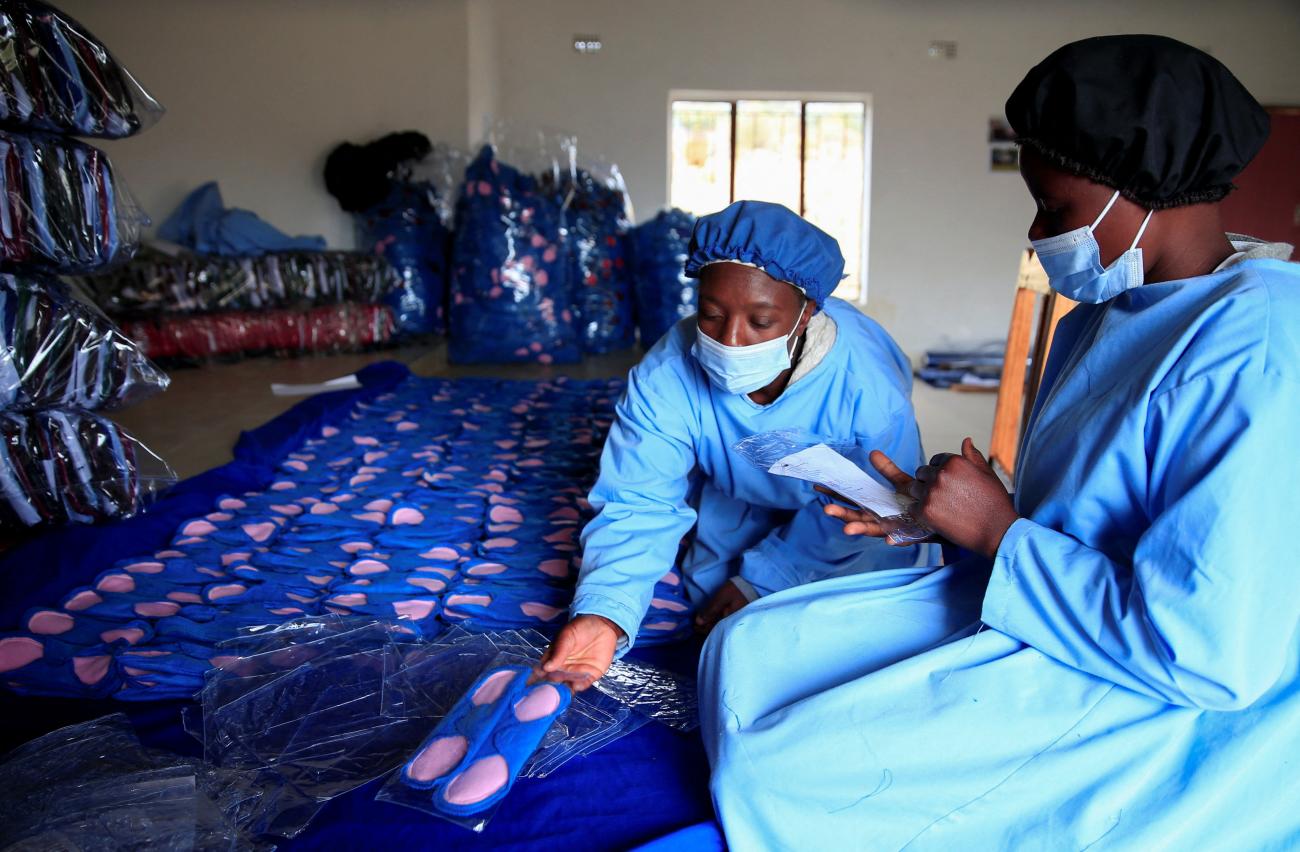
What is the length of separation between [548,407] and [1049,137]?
2563 mm

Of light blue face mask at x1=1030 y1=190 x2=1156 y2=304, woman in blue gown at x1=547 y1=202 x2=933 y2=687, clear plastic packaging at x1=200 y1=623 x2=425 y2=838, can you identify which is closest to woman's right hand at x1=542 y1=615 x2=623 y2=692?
woman in blue gown at x1=547 y1=202 x2=933 y2=687

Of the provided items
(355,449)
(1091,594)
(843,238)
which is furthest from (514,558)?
(843,238)

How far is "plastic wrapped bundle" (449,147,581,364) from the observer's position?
4.53m

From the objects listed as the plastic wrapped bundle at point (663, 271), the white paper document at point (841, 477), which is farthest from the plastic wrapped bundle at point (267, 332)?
the white paper document at point (841, 477)

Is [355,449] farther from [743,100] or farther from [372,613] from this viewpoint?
[743,100]

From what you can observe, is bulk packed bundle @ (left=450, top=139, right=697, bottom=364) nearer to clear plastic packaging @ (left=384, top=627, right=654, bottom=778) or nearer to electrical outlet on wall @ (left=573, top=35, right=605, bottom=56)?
electrical outlet on wall @ (left=573, top=35, right=605, bottom=56)

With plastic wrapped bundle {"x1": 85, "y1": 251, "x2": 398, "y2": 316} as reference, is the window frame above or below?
above

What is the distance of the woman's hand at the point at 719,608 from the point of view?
1.64 metres

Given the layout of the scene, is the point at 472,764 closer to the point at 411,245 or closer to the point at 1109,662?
the point at 1109,662

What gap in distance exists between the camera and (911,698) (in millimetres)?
969

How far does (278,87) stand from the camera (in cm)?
509

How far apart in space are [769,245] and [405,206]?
3811 millimetres

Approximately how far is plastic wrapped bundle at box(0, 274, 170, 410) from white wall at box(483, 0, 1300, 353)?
433 centimetres

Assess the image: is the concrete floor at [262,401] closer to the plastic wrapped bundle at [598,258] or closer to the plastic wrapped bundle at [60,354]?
the plastic wrapped bundle at [598,258]
